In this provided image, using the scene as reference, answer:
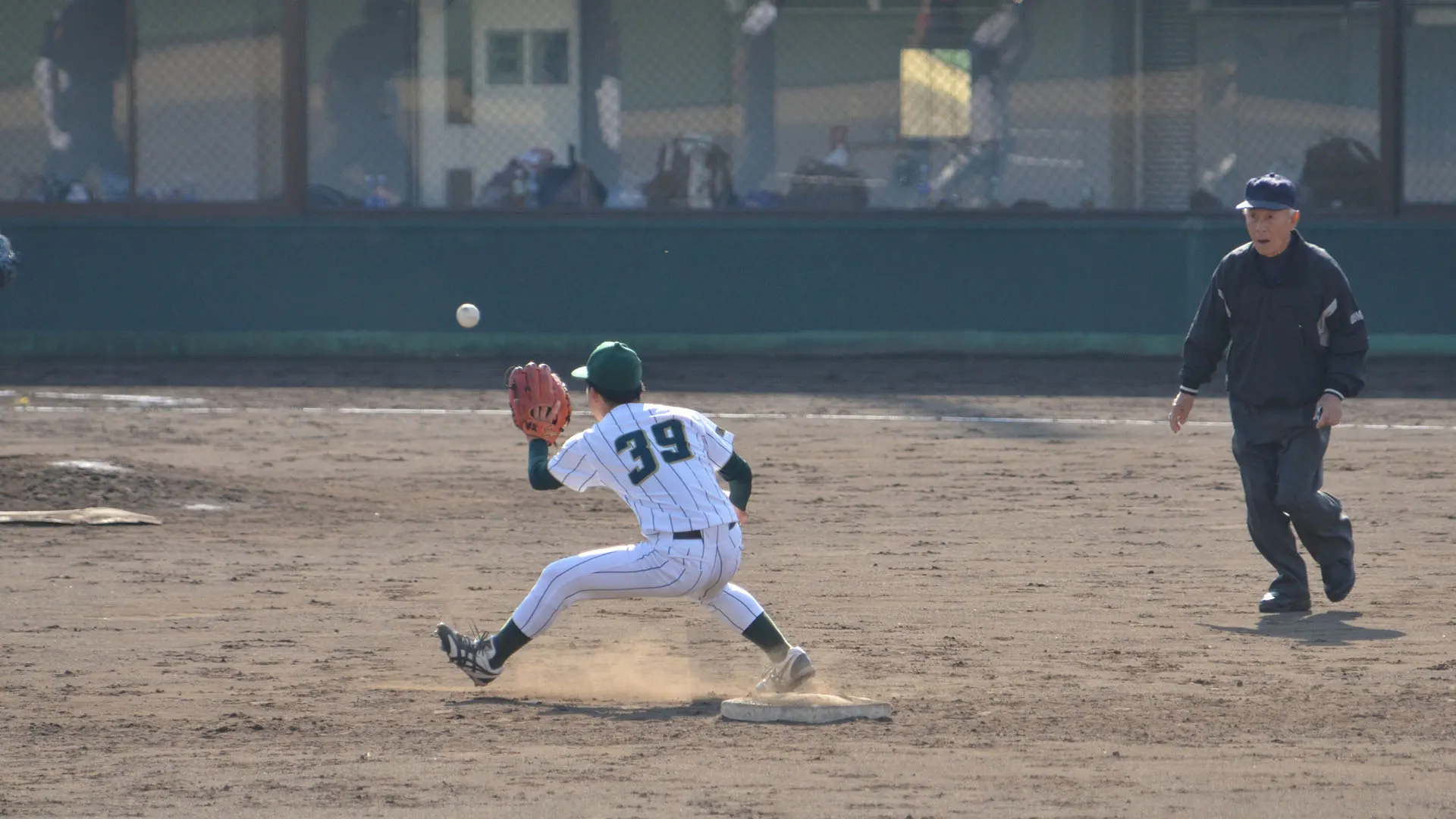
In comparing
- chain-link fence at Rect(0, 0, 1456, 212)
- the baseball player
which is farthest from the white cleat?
chain-link fence at Rect(0, 0, 1456, 212)

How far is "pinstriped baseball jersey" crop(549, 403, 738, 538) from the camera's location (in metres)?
6.16

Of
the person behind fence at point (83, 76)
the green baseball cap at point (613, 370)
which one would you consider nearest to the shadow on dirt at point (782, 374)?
the person behind fence at point (83, 76)

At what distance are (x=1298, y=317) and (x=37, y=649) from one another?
4.78m

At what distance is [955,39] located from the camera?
18.2 meters

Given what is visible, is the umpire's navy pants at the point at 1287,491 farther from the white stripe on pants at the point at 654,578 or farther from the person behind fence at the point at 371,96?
the person behind fence at the point at 371,96

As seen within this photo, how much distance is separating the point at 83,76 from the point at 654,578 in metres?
14.0

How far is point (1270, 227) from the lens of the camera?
24.9 ft

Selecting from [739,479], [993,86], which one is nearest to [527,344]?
[993,86]

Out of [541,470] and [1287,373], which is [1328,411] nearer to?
[1287,373]

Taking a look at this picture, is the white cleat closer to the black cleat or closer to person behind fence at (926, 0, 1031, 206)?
the black cleat

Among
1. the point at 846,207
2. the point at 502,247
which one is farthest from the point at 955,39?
the point at 502,247

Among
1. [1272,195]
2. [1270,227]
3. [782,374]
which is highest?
[1272,195]

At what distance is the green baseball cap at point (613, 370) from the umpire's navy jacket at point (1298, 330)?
2.64 meters

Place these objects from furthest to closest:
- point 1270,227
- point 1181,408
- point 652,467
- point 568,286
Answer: point 568,286 < point 1181,408 < point 1270,227 < point 652,467
